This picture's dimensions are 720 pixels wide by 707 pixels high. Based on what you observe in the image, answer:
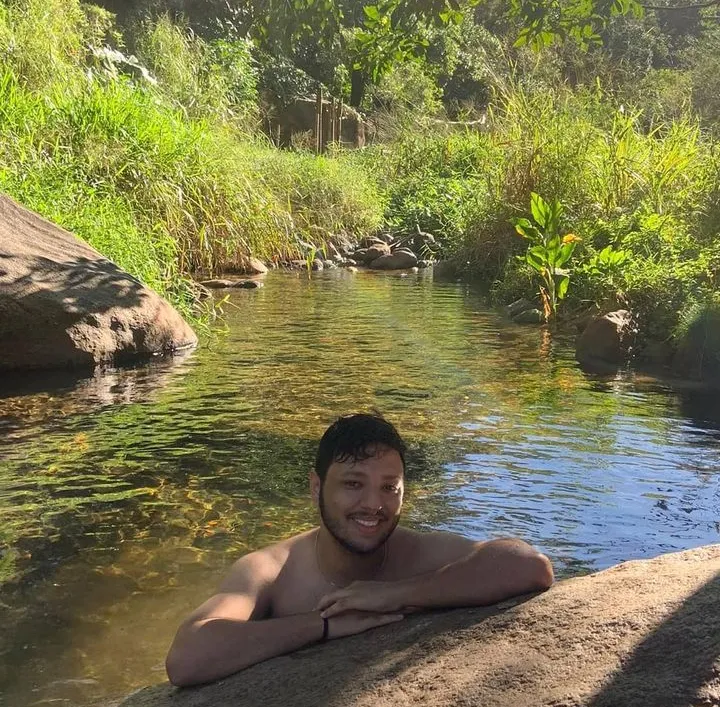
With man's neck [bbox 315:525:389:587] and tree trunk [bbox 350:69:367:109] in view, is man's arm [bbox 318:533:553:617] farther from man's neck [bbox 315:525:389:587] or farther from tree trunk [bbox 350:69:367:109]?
tree trunk [bbox 350:69:367:109]

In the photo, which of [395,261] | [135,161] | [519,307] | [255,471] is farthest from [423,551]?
[395,261]

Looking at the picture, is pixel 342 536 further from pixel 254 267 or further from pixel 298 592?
pixel 254 267

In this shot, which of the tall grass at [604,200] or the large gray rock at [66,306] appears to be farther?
the tall grass at [604,200]

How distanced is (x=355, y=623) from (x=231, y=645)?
340mm

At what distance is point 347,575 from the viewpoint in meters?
2.96

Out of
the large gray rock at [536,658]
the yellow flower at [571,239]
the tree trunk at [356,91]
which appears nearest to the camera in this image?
the large gray rock at [536,658]

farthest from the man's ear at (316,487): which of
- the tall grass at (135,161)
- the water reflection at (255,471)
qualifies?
the tall grass at (135,161)

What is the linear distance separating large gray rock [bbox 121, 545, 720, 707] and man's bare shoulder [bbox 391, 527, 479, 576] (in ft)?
1.15

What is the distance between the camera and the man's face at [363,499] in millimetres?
2809

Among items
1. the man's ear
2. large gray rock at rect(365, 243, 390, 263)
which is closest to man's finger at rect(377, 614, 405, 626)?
the man's ear

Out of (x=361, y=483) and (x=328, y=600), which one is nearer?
(x=328, y=600)

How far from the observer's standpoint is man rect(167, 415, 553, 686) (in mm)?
2646

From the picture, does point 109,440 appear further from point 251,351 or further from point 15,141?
point 15,141

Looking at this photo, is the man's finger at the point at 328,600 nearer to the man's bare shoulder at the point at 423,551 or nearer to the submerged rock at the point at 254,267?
the man's bare shoulder at the point at 423,551
